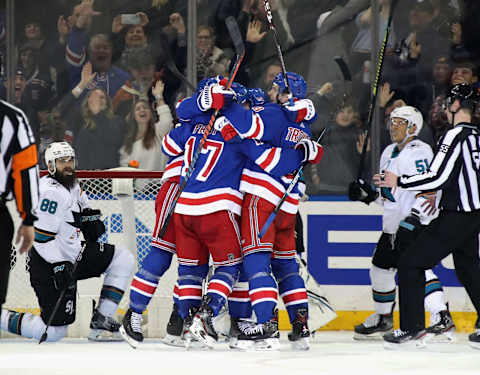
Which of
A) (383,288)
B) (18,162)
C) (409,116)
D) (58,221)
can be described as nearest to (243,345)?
(58,221)

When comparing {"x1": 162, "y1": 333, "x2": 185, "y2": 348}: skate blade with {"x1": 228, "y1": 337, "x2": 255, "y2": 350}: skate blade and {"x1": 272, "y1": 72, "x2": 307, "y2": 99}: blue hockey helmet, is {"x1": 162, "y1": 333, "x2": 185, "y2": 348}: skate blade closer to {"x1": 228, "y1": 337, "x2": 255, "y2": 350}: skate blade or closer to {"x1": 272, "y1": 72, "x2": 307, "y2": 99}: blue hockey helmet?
{"x1": 228, "y1": 337, "x2": 255, "y2": 350}: skate blade

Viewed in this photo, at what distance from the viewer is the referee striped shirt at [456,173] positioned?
5.00 meters

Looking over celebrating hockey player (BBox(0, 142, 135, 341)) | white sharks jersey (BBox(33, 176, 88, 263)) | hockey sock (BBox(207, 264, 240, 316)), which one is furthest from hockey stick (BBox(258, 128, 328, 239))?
white sharks jersey (BBox(33, 176, 88, 263))

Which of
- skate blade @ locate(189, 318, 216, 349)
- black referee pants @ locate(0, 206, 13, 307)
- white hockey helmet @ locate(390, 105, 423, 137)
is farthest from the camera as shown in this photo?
white hockey helmet @ locate(390, 105, 423, 137)

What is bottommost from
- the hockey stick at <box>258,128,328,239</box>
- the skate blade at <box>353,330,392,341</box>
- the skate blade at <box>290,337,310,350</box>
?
the skate blade at <box>353,330,392,341</box>

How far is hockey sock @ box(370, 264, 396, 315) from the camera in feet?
19.4

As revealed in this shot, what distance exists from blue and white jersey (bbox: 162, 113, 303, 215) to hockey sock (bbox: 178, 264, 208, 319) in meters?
0.29

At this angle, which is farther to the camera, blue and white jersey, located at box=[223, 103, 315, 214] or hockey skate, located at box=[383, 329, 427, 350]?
hockey skate, located at box=[383, 329, 427, 350]

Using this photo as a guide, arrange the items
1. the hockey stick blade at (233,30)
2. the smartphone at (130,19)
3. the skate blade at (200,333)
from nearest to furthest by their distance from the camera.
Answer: the skate blade at (200,333)
the hockey stick blade at (233,30)
the smartphone at (130,19)

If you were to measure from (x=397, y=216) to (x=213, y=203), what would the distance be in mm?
1390

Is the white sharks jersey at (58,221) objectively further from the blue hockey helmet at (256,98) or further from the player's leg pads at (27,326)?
the blue hockey helmet at (256,98)

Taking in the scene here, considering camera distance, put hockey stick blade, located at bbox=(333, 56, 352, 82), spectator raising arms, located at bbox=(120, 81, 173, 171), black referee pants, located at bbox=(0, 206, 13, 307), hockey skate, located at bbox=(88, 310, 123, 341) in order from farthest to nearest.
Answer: spectator raising arms, located at bbox=(120, 81, 173, 171) < hockey stick blade, located at bbox=(333, 56, 352, 82) < hockey skate, located at bbox=(88, 310, 123, 341) < black referee pants, located at bbox=(0, 206, 13, 307)

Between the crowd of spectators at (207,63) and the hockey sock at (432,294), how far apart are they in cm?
122

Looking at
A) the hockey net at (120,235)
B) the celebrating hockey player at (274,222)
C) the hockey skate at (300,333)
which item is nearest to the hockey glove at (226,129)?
→ the celebrating hockey player at (274,222)
